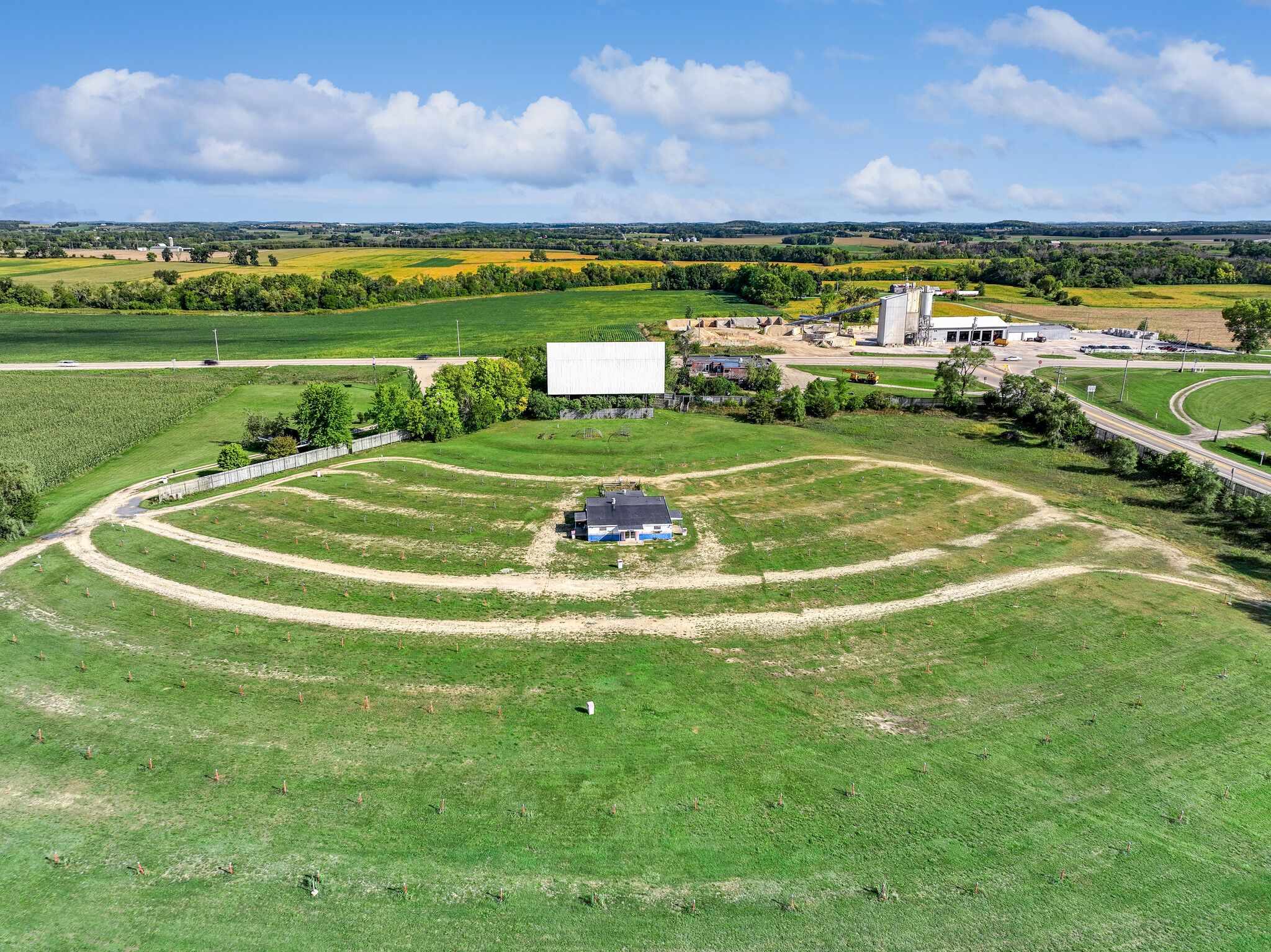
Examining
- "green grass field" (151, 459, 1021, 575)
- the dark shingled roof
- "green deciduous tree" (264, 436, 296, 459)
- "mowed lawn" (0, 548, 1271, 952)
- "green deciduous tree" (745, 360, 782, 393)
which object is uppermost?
"green deciduous tree" (745, 360, 782, 393)

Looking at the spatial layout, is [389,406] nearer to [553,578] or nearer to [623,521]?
[623,521]

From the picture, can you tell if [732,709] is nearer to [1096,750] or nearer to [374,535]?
[1096,750]

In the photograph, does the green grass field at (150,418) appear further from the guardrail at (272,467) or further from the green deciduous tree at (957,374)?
the green deciduous tree at (957,374)

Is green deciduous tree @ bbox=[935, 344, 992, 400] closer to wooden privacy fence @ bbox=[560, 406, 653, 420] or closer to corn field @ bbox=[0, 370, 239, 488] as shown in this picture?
wooden privacy fence @ bbox=[560, 406, 653, 420]

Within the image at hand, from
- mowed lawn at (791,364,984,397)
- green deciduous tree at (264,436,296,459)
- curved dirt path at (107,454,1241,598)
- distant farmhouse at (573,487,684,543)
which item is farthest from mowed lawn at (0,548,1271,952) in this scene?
mowed lawn at (791,364,984,397)

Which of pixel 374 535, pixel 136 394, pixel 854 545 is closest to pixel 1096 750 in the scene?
pixel 854 545

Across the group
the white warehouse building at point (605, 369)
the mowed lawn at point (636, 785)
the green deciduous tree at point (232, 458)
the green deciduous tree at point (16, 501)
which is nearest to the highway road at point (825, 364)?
the white warehouse building at point (605, 369)
